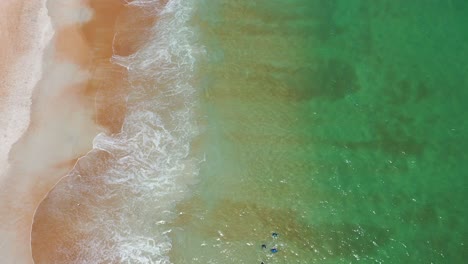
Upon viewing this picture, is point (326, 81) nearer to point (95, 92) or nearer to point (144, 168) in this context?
point (144, 168)

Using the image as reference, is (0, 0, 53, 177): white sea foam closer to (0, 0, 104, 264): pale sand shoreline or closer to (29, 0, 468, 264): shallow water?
(0, 0, 104, 264): pale sand shoreline

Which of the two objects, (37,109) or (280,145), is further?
(280,145)

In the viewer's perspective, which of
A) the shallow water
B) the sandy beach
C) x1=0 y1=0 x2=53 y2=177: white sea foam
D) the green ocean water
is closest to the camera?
the shallow water

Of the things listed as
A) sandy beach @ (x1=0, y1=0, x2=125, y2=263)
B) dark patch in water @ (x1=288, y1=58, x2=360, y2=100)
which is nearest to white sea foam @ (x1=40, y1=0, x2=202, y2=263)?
sandy beach @ (x1=0, y1=0, x2=125, y2=263)

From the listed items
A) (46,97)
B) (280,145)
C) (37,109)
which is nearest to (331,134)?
(280,145)

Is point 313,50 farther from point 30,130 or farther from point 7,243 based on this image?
point 7,243

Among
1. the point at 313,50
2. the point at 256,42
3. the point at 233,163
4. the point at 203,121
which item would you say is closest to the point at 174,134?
the point at 203,121

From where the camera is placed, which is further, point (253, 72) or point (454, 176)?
point (253, 72)
